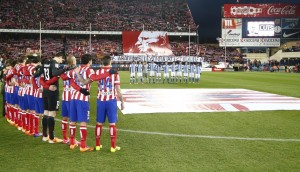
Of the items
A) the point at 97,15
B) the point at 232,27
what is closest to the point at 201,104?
the point at 97,15

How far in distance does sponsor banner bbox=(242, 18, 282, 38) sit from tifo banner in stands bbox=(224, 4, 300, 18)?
1222 mm

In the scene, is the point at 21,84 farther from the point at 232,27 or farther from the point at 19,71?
the point at 232,27

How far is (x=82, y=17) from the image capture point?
2486 inches

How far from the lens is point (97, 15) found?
65.0 metres

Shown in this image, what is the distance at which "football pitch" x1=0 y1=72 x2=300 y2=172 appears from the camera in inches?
246

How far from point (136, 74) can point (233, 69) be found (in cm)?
3175

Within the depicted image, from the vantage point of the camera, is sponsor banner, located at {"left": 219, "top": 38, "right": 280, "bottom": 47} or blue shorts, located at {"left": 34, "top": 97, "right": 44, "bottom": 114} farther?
sponsor banner, located at {"left": 219, "top": 38, "right": 280, "bottom": 47}

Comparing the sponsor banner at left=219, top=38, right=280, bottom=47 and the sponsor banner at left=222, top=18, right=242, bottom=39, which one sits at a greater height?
the sponsor banner at left=222, top=18, right=242, bottom=39

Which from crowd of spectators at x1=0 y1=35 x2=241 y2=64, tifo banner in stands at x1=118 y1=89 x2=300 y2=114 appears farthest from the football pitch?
crowd of spectators at x1=0 y1=35 x2=241 y2=64

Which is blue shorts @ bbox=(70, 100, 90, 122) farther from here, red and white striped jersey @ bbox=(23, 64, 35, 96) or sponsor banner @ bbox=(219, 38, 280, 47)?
sponsor banner @ bbox=(219, 38, 280, 47)

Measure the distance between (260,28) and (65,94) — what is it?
64.3m

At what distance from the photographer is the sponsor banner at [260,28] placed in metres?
66.9

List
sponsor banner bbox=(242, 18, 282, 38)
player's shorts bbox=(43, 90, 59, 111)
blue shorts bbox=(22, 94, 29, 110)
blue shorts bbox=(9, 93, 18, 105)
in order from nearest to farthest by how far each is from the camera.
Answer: player's shorts bbox=(43, 90, 59, 111)
blue shorts bbox=(22, 94, 29, 110)
blue shorts bbox=(9, 93, 18, 105)
sponsor banner bbox=(242, 18, 282, 38)

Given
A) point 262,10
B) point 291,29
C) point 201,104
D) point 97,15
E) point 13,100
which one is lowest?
point 201,104
